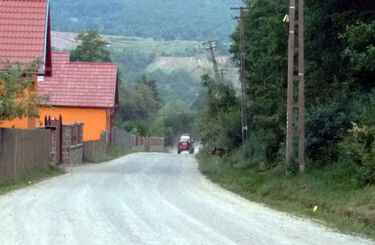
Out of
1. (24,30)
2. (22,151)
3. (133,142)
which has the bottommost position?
(22,151)

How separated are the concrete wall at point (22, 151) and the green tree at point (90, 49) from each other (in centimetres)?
5073

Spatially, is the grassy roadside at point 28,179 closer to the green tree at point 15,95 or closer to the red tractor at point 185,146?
the green tree at point 15,95

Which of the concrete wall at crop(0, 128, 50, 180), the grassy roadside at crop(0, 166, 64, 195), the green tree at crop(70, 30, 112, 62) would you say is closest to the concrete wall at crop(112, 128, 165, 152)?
the green tree at crop(70, 30, 112, 62)

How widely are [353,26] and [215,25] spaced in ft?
561

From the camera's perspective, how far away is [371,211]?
1683 centimetres

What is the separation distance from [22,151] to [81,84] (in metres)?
30.8

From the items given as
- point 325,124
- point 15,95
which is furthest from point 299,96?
point 15,95

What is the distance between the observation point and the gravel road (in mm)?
13484

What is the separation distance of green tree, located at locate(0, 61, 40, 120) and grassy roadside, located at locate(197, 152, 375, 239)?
7.78 m

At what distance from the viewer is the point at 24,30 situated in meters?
35.6

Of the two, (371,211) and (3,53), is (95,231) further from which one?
(3,53)

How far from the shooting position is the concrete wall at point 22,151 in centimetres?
2573

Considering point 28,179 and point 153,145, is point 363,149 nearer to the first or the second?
point 28,179

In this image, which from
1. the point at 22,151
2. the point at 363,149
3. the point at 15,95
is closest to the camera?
the point at 363,149
